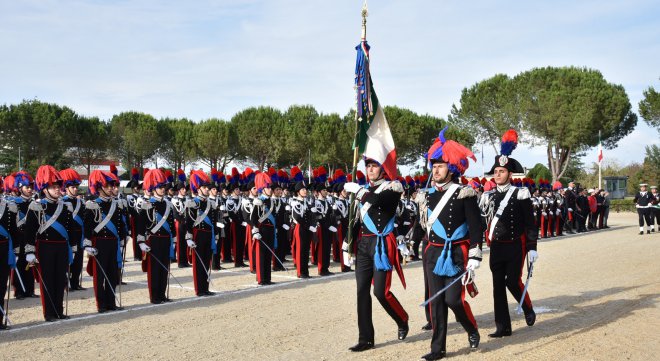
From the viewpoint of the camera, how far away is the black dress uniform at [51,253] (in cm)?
865

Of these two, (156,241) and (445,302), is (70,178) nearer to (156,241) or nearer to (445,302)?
(156,241)

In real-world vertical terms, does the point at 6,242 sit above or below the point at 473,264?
above

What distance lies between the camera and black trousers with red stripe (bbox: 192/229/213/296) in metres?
10.5

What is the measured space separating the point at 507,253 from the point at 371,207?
2002 millimetres

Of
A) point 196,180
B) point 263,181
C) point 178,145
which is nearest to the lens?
point 196,180

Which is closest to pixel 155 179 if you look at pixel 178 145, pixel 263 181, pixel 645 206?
pixel 263 181

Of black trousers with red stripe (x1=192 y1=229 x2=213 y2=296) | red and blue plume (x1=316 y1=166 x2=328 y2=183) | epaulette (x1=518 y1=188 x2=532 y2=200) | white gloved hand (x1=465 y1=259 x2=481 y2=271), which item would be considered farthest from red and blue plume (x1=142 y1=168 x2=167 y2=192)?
white gloved hand (x1=465 y1=259 x2=481 y2=271)

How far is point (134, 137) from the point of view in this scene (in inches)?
2090

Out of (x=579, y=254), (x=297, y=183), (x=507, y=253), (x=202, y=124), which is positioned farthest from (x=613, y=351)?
(x=202, y=124)

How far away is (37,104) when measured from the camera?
46.6m

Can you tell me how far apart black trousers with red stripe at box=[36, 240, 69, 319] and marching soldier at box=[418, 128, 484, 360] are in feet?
16.3

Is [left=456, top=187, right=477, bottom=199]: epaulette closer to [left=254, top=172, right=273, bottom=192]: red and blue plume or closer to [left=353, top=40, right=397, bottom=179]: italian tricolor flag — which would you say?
[left=353, top=40, right=397, bottom=179]: italian tricolor flag

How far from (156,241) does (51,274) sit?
175 cm

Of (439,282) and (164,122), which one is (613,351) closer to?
(439,282)
